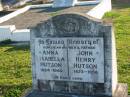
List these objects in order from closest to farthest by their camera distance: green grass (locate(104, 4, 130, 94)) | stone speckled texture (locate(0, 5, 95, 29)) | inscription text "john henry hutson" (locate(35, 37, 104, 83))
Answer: inscription text "john henry hutson" (locate(35, 37, 104, 83)) → green grass (locate(104, 4, 130, 94)) → stone speckled texture (locate(0, 5, 95, 29))

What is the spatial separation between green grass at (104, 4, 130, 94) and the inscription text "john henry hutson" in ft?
6.30

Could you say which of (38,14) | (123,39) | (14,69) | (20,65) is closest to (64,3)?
(38,14)

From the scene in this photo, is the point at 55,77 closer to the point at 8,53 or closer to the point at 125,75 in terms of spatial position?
the point at 125,75

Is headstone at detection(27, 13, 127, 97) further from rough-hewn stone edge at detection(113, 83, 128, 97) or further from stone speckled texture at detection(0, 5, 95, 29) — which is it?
stone speckled texture at detection(0, 5, 95, 29)

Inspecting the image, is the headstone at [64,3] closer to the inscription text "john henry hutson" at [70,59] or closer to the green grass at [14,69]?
the green grass at [14,69]

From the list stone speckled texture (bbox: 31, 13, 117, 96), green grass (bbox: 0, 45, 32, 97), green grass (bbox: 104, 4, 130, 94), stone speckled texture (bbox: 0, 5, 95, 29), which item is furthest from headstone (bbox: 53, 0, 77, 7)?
stone speckled texture (bbox: 31, 13, 117, 96)

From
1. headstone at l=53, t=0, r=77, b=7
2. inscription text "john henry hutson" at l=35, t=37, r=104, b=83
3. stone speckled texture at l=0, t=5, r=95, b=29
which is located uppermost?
headstone at l=53, t=0, r=77, b=7

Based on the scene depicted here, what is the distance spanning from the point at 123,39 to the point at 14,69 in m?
4.09

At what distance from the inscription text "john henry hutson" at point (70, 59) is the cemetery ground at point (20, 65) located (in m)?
1.28

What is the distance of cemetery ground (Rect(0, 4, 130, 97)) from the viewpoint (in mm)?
8467

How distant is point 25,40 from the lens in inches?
524

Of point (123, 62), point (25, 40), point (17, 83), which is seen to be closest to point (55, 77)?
point (17, 83)

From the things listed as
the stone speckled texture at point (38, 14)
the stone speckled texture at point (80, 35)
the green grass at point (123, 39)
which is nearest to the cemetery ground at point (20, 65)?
the green grass at point (123, 39)

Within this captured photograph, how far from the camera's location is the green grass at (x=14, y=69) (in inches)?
335
